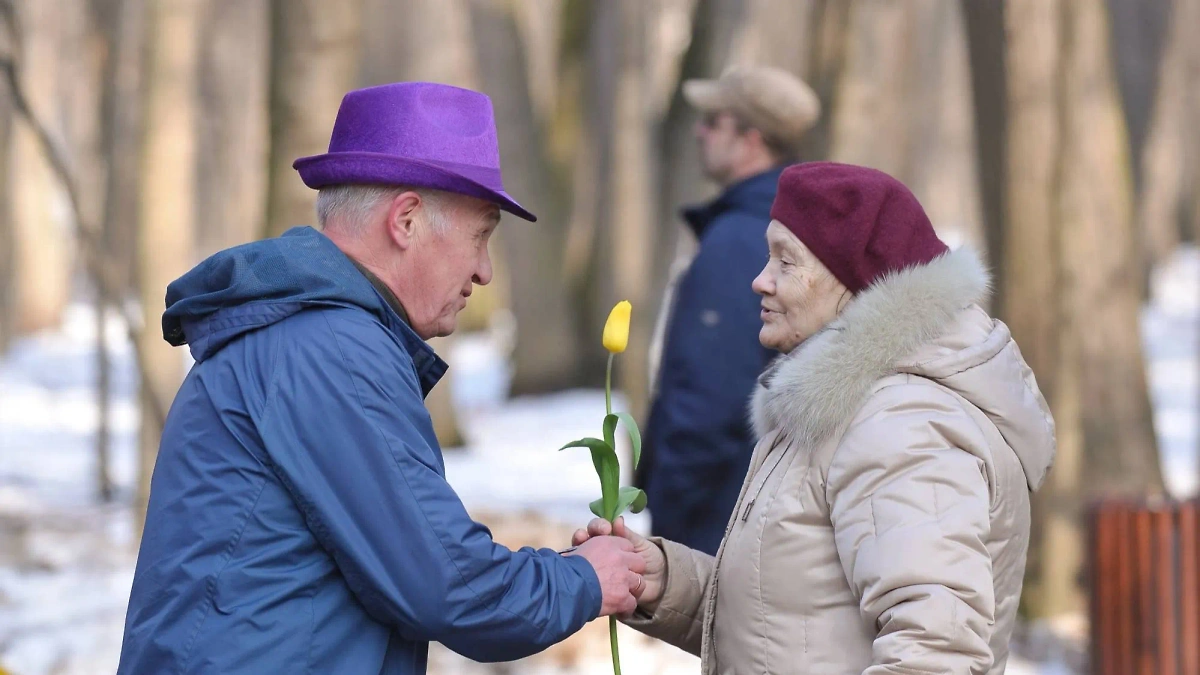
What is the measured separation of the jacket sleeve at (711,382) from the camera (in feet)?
13.8

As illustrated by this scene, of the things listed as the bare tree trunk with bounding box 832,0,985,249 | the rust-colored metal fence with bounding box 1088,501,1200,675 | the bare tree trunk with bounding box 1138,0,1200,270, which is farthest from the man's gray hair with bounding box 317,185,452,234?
the bare tree trunk with bounding box 1138,0,1200,270

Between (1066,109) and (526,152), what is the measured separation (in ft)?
24.9

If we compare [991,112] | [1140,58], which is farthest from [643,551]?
[1140,58]

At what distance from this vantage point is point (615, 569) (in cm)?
266

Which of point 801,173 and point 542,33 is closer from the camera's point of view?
point 801,173

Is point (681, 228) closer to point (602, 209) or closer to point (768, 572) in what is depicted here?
point (602, 209)

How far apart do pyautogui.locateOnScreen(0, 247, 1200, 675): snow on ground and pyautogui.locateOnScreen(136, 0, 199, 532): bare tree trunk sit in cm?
63

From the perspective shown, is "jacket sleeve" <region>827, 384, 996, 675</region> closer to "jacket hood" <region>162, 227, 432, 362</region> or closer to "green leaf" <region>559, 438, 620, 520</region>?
"green leaf" <region>559, 438, 620, 520</region>

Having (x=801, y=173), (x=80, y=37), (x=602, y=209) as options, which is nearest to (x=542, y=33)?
(x=80, y=37)

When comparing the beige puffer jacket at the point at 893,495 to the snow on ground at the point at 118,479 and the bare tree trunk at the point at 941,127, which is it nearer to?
the snow on ground at the point at 118,479

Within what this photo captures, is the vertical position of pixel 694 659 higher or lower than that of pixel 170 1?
lower

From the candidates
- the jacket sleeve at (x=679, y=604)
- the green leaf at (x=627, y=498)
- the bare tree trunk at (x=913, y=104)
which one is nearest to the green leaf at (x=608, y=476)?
the green leaf at (x=627, y=498)

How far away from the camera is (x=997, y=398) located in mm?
2369

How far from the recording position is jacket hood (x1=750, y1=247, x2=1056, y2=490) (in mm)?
2371
